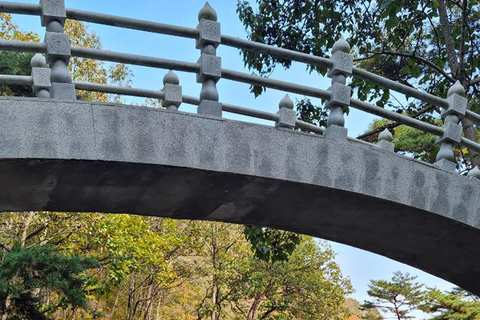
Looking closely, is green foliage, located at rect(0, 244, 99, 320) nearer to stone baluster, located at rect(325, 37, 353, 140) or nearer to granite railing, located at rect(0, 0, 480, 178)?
granite railing, located at rect(0, 0, 480, 178)

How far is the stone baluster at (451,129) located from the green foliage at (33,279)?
6.96m

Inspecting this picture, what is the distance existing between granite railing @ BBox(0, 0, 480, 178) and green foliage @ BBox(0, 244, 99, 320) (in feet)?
19.7

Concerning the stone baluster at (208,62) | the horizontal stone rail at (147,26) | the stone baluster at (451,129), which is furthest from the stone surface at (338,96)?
the stone baluster at (451,129)

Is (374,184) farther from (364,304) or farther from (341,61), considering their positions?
(364,304)

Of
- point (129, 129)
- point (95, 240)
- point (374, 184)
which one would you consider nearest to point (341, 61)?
point (374, 184)

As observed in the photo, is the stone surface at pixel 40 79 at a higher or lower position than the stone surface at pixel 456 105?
lower

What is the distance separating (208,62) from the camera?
508cm

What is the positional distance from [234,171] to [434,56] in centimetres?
959

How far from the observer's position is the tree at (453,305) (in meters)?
16.4

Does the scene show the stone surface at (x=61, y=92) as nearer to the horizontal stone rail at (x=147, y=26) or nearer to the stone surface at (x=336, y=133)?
the horizontal stone rail at (x=147, y=26)

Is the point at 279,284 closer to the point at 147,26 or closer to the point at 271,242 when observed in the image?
the point at 271,242

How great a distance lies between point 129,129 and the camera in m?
4.63

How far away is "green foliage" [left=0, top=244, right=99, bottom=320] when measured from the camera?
1041 centimetres

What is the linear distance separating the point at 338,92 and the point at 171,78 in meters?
1.50
